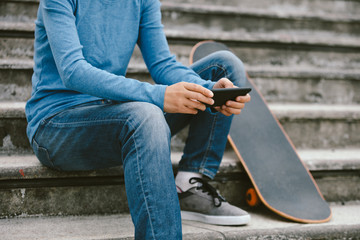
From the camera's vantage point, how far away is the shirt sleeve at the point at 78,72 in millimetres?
1042

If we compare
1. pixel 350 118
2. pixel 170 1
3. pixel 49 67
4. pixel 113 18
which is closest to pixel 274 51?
pixel 350 118

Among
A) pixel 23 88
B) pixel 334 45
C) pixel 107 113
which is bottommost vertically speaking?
pixel 23 88

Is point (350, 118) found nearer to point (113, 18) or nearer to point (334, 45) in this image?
point (334, 45)

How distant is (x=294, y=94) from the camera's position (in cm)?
206

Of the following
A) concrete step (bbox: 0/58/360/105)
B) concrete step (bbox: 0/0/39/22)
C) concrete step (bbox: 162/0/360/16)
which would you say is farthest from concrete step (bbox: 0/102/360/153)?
concrete step (bbox: 0/0/39/22)

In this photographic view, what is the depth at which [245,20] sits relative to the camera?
2.26 m

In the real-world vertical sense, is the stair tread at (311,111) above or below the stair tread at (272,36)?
below

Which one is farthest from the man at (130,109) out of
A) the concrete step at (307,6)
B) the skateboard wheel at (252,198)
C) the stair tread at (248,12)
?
the concrete step at (307,6)

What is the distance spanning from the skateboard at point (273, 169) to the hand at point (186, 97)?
55cm

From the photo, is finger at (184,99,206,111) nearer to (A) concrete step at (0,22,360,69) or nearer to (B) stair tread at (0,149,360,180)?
(B) stair tread at (0,149,360,180)

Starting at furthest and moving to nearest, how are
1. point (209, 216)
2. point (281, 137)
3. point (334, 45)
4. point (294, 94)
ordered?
→ point (334, 45) < point (294, 94) < point (281, 137) < point (209, 216)

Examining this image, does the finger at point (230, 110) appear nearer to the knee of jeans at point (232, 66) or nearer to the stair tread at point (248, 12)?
the knee of jeans at point (232, 66)

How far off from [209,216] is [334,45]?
1.45 m

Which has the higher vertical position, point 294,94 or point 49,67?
point 49,67
